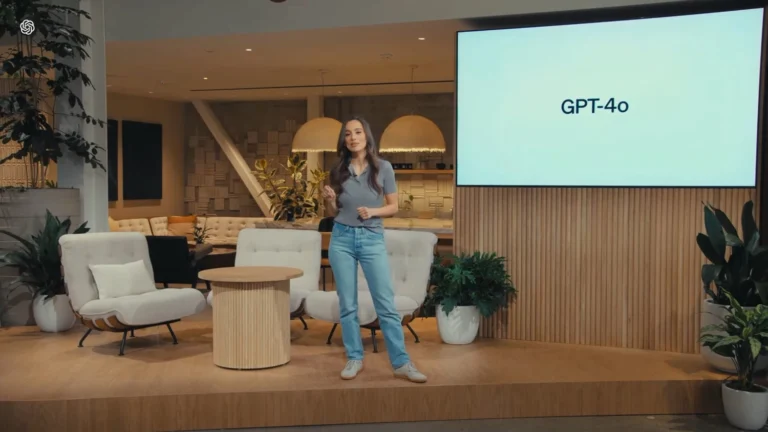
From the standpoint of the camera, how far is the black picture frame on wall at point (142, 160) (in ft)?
39.0

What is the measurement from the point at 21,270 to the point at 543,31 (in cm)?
466

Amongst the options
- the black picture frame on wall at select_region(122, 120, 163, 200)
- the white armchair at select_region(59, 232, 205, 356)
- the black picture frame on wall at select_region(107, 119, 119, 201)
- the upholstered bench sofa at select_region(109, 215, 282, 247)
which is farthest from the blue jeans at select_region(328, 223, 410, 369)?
the black picture frame on wall at select_region(122, 120, 163, 200)

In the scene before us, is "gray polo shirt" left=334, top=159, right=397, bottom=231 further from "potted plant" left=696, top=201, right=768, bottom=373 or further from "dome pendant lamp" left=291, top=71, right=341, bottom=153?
"dome pendant lamp" left=291, top=71, right=341, bottom=153

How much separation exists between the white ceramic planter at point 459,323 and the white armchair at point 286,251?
3.55 feet

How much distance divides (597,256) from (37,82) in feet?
16.7

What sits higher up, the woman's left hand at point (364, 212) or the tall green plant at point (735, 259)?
the woman's left hand at point (364, 212)

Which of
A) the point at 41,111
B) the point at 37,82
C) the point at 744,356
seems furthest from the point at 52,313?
the point at 744,356

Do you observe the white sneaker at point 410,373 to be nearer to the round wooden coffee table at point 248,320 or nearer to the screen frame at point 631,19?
the round wooden coffee table at point 248,320

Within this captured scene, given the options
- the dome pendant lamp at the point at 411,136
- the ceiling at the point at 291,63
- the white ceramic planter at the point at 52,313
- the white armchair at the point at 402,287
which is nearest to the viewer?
the white armchair at the point at 402,287

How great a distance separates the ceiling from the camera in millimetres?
6883

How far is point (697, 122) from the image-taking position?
5.40 meters

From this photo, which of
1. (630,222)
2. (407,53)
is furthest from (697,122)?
(407,53)

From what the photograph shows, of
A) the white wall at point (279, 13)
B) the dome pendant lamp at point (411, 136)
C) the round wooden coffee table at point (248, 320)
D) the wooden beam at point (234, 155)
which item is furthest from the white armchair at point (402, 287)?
the wooden beam at point (234, 155)

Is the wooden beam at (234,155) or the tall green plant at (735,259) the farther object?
the wooden beam at (234,155)
